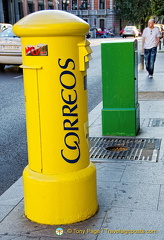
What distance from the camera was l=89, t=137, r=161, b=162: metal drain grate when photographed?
18.4ft

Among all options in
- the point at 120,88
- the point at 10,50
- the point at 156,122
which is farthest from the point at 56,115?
the point at 10,50

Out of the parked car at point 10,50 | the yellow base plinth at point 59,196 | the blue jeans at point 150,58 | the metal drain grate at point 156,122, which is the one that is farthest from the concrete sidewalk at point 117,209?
the parked car at point 10,50

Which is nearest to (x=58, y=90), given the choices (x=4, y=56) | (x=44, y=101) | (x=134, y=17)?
(x=44, y=101)

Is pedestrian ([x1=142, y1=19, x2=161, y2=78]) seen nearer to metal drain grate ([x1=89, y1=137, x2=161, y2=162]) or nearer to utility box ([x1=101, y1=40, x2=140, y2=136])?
utility box ([x1=101, y1=40, x2=140, y2=136])

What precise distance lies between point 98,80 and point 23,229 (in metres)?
10.7

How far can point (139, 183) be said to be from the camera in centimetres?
459

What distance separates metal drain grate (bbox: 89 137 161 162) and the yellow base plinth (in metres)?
1.89

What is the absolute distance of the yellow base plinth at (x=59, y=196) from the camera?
362 cm

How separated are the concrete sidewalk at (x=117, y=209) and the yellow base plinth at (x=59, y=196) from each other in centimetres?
8

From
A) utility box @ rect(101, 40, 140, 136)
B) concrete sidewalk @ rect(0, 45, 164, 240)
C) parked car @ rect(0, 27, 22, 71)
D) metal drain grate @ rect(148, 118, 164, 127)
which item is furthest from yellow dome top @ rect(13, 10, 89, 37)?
parked car @ rect(0, 27, 22, 71)

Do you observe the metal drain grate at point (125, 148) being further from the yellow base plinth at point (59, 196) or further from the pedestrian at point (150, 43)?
the pedestrian at point (150, 43)

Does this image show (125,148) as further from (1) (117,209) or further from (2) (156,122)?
(1) (117,209)

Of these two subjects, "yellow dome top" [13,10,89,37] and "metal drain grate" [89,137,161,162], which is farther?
"metal drain grate" [89,137,161,162]

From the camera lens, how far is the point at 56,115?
3576 millimetres
